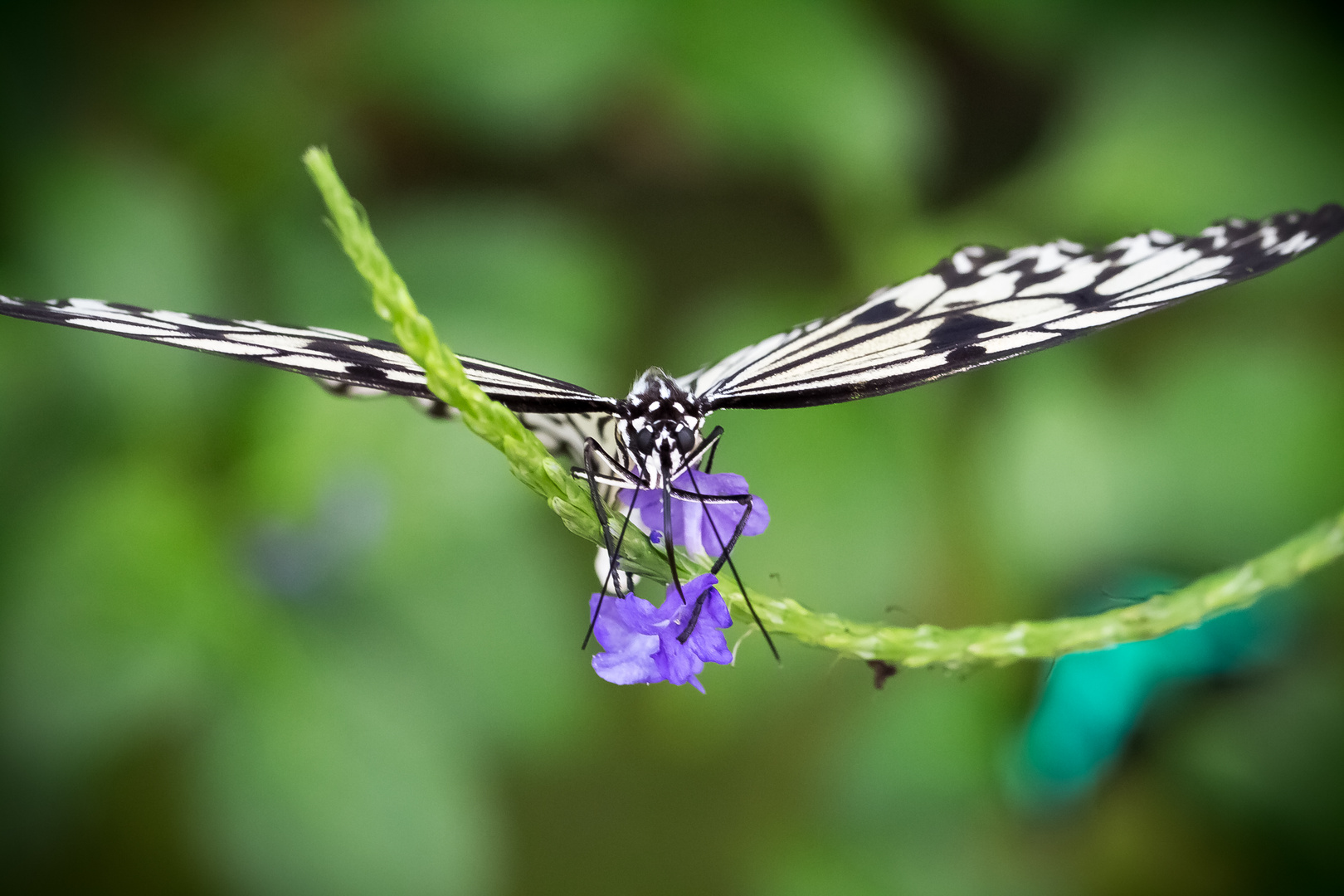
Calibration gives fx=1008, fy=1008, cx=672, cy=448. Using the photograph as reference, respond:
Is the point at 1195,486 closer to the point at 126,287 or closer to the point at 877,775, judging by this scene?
the point at 877,775

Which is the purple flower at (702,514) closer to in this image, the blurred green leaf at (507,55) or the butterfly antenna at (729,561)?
the butterfly antenna at (729,561)

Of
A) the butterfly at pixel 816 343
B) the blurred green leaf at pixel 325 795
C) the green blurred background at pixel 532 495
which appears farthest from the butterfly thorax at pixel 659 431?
the blurred green leaf at pixel 325 795

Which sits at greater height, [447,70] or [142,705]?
[447,70]

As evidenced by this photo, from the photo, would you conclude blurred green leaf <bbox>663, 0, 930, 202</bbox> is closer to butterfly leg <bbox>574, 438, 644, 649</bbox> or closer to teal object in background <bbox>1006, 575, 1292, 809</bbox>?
teal object in background <bbox>1006, 575, 1292, 809</bbox>

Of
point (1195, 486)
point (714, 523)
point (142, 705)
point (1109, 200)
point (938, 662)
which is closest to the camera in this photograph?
point (938, 662)

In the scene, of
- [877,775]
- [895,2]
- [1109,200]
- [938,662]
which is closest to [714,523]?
[938,662]

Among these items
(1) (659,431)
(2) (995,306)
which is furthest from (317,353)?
(2) (995,306)

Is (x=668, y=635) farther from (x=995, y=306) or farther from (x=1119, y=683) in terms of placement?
(x=1119, y=683)
